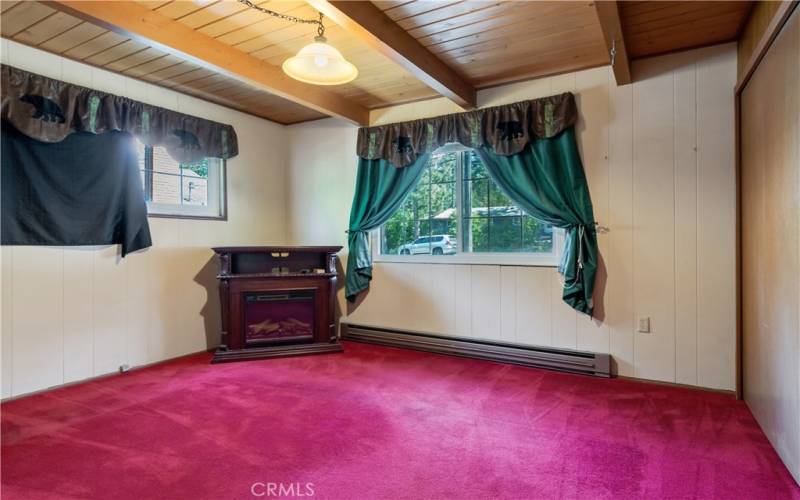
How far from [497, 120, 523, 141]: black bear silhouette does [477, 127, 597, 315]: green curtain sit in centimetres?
14

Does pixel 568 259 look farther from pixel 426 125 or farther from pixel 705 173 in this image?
pixel 426 125

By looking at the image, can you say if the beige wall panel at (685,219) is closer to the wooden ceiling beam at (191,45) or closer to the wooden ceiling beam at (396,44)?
the wooden ceiling beam at (396,44)

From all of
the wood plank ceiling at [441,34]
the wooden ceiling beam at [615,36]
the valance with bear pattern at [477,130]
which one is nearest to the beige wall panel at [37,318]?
the wood plank ceiling at [441,34]

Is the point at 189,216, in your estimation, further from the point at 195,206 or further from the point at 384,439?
the point at 384,439

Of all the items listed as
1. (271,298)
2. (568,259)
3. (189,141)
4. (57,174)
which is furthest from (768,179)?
(57,174)

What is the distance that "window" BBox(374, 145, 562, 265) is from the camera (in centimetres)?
339

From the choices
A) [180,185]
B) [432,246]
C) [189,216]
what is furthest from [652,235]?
[180,185]

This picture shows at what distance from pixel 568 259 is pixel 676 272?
681 mm

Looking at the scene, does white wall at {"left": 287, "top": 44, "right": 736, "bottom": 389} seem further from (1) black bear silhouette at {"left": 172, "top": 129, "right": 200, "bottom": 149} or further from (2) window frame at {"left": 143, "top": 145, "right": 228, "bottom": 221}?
(1) black bear silhouette at {"left": 172, "top": 129, "right": 200, "bottom": 149}

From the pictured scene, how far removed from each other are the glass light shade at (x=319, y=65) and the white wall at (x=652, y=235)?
1.62 meters

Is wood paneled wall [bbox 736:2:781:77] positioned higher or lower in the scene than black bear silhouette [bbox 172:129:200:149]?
higher

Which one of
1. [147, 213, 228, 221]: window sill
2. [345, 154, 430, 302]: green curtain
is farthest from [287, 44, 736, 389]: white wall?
[147, 213, 228, 221]: window sill

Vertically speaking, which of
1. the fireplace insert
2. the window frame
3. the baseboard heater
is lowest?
the baseboard heater

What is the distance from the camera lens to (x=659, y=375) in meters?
2.86
